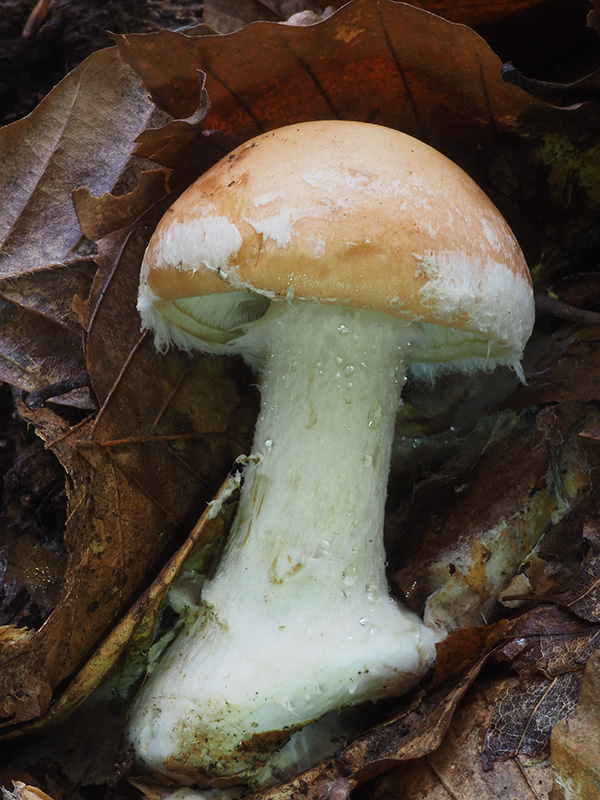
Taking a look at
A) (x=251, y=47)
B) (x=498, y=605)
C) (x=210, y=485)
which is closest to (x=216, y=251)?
(x=251, y=47)

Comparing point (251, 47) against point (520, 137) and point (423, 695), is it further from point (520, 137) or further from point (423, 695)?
point (423, 695)

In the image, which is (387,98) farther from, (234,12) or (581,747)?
(581,747)

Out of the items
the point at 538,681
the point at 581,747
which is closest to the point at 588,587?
the point at 538,681

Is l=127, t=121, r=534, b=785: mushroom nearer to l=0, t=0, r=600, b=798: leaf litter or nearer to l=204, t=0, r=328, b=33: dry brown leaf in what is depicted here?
l=0, t=0, r=600, b=798: leaf litter

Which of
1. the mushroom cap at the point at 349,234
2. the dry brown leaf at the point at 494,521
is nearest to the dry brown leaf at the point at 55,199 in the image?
the mushroom cap at the point at 349,234

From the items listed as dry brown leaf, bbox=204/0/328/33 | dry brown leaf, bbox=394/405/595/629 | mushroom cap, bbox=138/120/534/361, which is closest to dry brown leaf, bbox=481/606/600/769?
dry brown leaf, bbox=394/405/595/629

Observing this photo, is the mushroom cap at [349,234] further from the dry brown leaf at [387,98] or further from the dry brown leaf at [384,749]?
the dry brown leaf at [384,749]
